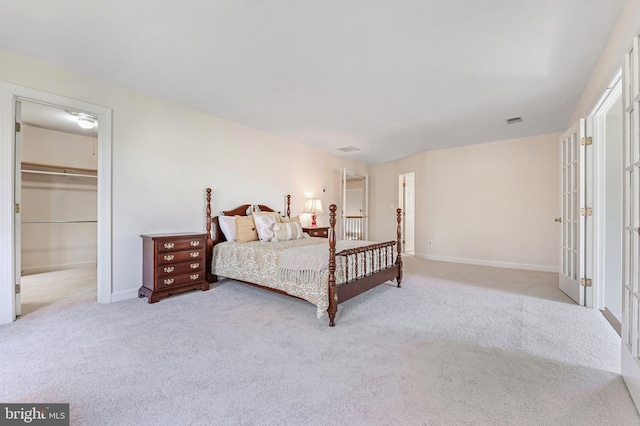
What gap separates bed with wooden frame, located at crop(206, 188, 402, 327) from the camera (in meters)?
2.61

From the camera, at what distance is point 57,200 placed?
4.91 metres

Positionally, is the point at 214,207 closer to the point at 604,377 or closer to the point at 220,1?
the point at 220,1

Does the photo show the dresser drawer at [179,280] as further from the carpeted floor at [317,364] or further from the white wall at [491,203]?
the white wall at [491,203]

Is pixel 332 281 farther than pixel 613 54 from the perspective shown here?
Yes

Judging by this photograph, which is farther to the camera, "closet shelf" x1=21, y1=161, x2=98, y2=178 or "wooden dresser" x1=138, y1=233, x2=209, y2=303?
"closet shelf" x1=21, y1=161, x2=98, y2=178

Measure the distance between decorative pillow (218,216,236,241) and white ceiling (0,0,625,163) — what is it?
62.6 inches

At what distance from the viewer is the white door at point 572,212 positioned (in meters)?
3.13

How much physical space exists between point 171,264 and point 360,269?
2294 mm

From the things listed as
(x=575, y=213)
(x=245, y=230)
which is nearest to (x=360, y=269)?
(x=245, y=230)

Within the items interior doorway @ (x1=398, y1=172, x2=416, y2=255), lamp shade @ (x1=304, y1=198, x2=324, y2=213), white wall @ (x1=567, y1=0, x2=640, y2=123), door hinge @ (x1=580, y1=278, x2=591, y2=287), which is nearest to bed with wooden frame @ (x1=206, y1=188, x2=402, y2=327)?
lamp shade @ (x1=304, y1=198, x2=324, y2=213)

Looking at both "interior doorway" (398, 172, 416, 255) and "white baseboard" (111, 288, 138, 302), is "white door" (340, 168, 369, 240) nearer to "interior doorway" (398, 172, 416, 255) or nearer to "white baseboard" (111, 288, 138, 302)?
"interior doorway" (398, 172, 416, 255)

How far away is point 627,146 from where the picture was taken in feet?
5.57

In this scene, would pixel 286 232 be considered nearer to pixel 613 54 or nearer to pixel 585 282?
pixel 585 282

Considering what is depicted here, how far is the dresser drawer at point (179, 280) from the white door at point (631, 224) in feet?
12.8
